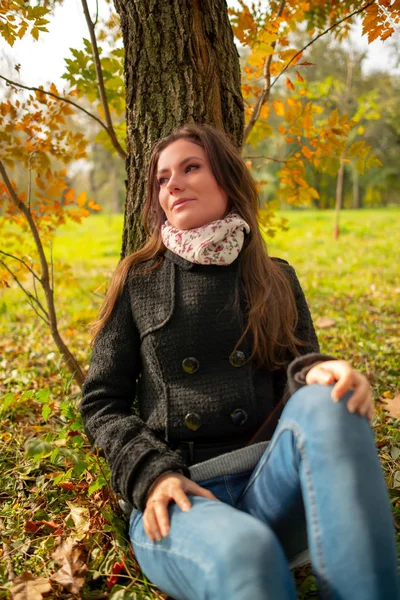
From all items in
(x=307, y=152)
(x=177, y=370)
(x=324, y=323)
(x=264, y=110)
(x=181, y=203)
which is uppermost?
(x=264, y=110)

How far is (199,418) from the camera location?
163cm

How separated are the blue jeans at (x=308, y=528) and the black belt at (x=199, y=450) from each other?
0.79 feet

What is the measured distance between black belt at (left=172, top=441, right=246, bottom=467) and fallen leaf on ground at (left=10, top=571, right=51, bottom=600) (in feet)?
1.85

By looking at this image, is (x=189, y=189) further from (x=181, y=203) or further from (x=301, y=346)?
(x=301, y=346)

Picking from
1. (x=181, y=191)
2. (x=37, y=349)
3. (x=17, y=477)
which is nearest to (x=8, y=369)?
(x=37, y=349)

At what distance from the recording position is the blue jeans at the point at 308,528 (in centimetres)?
118

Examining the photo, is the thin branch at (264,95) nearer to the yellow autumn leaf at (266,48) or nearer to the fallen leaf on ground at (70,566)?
the yellow autumn leaf at (266,48)

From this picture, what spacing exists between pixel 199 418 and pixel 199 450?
0.12m

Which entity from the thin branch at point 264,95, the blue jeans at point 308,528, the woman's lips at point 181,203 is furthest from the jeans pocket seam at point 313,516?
the thin branch at point 264,95

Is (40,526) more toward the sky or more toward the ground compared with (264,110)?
more toward the ground

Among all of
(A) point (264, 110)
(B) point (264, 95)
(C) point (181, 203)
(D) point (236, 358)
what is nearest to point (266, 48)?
(B) point (264, 95)

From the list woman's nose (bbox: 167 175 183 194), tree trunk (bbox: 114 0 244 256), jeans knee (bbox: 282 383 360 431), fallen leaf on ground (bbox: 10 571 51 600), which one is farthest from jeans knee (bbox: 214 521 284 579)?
tree trunk (bbox: 114 0 244 256)

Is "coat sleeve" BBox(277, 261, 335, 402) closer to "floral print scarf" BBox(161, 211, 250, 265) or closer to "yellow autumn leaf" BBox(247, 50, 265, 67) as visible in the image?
"floral print scarf" BBox(161, 211, 250, 265)

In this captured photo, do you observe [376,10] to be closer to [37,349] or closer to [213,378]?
[213,378]
